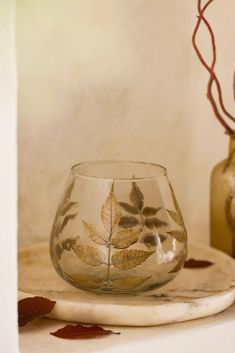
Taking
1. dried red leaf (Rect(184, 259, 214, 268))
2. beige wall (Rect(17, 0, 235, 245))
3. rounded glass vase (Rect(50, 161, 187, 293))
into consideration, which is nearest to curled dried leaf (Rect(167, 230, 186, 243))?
rounded glass vase (Rect(50, 161, 187, 293))

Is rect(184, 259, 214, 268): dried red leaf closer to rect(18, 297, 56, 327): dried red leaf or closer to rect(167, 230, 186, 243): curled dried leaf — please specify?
rect(167, 230, 186, 243): curled dried leaf

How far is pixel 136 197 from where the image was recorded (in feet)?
2.69

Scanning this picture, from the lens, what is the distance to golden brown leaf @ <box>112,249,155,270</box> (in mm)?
792

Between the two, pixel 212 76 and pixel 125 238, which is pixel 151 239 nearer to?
pixel 125 238

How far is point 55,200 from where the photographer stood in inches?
38.5

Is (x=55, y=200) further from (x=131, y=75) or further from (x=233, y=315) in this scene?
(x=233, y=315)

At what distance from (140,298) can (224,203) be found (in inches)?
8.0

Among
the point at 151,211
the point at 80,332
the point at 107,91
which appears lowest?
the point at 80,332

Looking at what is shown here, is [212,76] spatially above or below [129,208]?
above

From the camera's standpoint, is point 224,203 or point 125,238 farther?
point 224,203

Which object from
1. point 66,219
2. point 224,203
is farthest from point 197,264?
point 66,219

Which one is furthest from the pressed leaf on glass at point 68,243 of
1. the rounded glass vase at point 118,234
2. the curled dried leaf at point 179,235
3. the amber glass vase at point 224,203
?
the amber glass vase at point 224,203

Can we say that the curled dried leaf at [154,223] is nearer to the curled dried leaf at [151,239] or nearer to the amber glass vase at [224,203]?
the curled dried leaf at [151,239]

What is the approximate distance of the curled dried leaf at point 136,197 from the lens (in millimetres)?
815
